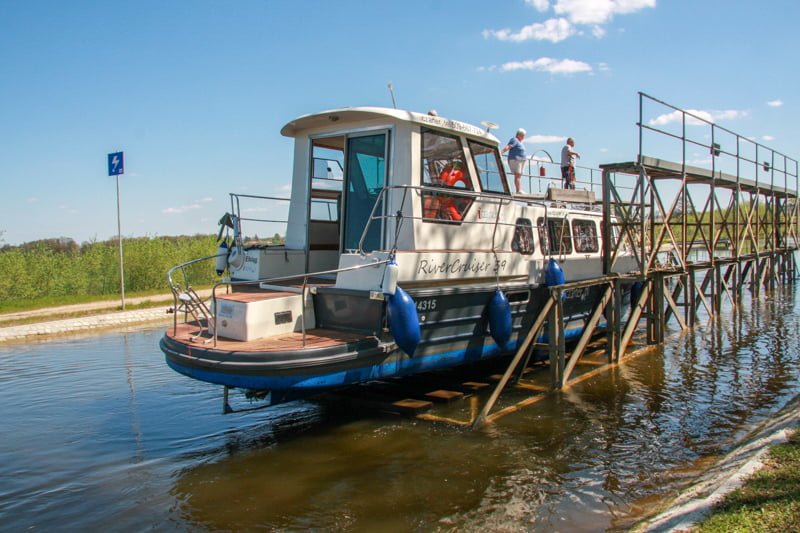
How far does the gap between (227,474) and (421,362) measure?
2751 mm

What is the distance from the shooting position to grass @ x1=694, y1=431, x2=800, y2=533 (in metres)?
4.02

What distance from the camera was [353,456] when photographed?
6777 millimetres

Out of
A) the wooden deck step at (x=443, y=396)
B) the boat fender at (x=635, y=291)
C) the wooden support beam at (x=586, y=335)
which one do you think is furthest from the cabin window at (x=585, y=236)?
the wooden deck step at (x=443, y=396)

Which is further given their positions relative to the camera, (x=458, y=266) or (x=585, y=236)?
(x=585, y=236)

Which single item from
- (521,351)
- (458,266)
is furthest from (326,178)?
(521,351)

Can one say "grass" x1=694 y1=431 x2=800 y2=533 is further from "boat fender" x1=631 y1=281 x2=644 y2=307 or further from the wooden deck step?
"boat fender" x1=631 y1=281 x2=644 y2=307

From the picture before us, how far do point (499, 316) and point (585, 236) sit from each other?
14.0 feet

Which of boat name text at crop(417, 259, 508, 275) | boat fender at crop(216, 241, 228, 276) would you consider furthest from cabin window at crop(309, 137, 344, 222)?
boat name text at crop(417, 259, 508, 275)

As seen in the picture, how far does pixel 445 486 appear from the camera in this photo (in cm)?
593

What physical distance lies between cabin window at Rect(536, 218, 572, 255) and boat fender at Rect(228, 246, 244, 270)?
200 inches

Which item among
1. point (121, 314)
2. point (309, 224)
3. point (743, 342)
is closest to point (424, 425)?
point (309, 224)

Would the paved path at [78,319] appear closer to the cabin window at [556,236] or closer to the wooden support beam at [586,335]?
the cabin window at [556,236]

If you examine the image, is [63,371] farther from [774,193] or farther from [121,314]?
[774,193]

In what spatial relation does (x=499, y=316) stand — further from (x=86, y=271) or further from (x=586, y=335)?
(x=86, y=271)
